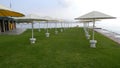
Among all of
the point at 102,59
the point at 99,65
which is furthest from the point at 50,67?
the point at 102,59

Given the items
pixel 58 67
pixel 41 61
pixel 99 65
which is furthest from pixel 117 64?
pixel 41 61

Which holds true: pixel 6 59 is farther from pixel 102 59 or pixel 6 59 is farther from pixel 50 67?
pixel 102 59

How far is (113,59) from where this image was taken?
8.47 m

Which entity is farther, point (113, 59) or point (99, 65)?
point (113, 59)

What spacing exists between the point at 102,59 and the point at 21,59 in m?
3.17

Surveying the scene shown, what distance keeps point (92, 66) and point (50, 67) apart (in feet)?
4.70

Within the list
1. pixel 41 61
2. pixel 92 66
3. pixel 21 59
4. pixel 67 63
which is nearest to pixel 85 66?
pixel 92 66

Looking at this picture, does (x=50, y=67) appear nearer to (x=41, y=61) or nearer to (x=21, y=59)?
(x=41, y=61)

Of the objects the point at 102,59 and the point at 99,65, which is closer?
the point at 99,65

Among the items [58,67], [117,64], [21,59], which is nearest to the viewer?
[58,67]

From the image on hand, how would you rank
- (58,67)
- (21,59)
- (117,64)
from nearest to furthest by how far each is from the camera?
1. (58,67)
2. (117,64)
3. (21,59)

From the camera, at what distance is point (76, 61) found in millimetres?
8023

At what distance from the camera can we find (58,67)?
7.14 meters

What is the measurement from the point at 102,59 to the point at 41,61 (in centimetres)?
240
